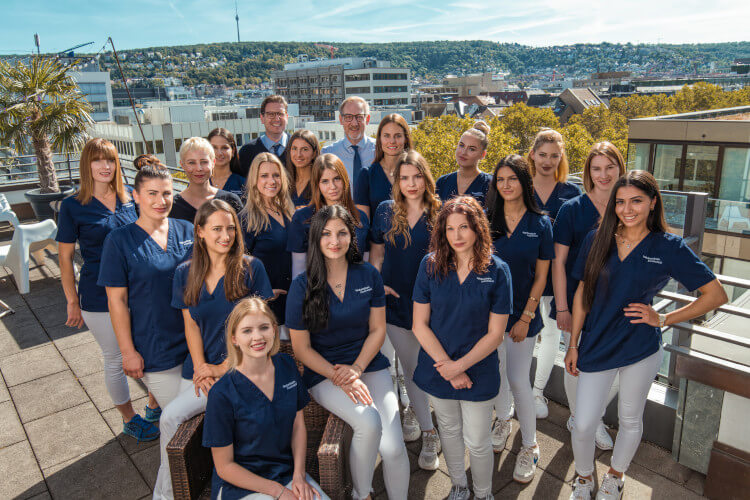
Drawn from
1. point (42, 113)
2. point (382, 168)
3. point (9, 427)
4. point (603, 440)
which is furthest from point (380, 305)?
point (42, 113)

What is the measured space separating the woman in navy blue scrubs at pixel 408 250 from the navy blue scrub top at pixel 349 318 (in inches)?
13.5

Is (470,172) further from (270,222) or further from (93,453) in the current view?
(93,453)

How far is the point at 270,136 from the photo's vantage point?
4594mm

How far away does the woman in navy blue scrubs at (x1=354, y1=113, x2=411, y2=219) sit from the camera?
12.1ft

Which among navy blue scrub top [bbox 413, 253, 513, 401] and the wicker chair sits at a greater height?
navy blue scrub top [bbox 413, 253, 513, 401]

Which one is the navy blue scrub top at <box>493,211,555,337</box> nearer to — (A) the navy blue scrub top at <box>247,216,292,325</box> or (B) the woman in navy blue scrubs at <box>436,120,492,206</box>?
(B) the woman in navy blue scrubs at <box>436,120,492,206</box>

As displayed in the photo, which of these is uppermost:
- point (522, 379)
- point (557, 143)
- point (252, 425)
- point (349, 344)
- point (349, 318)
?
point (557, 143)

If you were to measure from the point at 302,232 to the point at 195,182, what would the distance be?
39.6 inches

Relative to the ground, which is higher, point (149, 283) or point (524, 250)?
point (524, 250)

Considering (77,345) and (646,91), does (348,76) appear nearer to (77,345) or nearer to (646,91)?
(646,91)

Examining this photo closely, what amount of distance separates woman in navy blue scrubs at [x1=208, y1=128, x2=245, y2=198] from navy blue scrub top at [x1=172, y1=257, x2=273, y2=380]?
5.08 ft

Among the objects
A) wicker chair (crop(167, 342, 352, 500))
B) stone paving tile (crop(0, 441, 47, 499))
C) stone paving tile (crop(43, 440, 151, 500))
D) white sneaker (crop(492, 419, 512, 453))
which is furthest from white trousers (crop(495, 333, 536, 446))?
stone paving tile (crop(0, 441, 47, 499))

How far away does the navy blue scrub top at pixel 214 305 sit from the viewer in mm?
2693

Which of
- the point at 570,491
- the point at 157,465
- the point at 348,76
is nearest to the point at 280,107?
the point at 157,465
